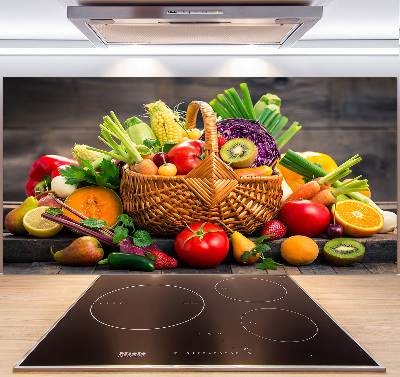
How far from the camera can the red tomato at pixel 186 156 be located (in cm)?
104

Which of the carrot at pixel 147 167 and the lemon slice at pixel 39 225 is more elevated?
the carrot at pixel 147 167

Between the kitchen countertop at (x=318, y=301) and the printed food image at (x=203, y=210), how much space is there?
0.16 metres

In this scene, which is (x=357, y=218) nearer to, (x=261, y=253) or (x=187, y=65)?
(x=261, y=253)

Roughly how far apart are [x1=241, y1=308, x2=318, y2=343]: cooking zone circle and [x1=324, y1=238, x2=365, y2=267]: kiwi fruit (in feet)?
1.29

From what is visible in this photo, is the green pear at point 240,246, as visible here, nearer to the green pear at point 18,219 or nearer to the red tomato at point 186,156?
the red tomato at point 186,156

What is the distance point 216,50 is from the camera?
2496 millimetres

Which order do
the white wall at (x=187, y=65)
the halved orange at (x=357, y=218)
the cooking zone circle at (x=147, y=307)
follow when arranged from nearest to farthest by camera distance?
the cooking zone circle at (x=147, y=307)
the halved orange at (x=357, y=218)
the white wall at (x=187, y=65)

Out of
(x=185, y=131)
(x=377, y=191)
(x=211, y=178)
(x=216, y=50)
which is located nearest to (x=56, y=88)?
(x=216, y=50)

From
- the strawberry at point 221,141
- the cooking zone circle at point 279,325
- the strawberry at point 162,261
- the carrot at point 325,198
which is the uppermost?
the strawberry at point 221,141

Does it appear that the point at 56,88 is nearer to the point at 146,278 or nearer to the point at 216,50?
the point at 216,50

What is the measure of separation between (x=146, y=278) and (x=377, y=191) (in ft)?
7.73

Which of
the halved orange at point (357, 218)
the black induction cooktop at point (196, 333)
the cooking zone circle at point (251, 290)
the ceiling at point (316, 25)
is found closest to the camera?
the black induction cooktop at point (196, 333)

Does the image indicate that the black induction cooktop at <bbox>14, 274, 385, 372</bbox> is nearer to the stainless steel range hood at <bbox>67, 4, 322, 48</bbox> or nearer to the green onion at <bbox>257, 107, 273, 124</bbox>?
the stainless steel range hood at <bbox>67, 4, 322, 48</bbox>

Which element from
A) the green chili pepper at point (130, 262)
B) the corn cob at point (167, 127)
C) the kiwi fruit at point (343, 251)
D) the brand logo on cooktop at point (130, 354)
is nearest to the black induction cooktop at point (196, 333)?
the brand logo on cooktop at point (130, 354)
